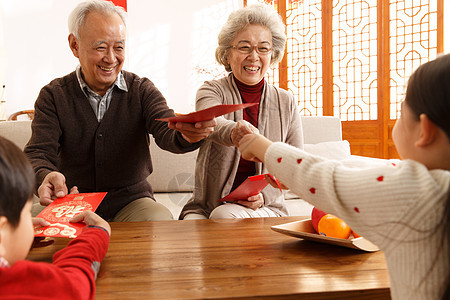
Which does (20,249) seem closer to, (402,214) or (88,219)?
(88,219)

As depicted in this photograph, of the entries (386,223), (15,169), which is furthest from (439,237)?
(15,169)

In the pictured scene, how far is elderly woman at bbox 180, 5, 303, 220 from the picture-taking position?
2000 millimetres

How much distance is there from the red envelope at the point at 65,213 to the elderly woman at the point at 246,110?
0.71 m

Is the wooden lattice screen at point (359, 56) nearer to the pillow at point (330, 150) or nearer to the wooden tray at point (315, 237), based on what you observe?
the pillow at point (330, 150)

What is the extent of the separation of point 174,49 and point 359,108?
2.80 metres

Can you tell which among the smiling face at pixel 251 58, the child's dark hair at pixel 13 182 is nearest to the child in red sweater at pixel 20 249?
the child's dark hair at pixel 13 182

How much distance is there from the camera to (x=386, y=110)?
521 cm

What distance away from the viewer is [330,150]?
2762 millimetres

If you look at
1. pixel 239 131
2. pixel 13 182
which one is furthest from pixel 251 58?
pixel 13 182

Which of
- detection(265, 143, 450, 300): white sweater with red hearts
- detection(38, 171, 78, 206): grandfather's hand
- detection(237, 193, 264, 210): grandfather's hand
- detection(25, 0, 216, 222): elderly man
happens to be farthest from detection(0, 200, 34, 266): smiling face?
detection(237, 193, 264, 210): grandfather's hand

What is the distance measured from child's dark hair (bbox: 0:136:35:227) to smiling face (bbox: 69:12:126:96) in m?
1.27

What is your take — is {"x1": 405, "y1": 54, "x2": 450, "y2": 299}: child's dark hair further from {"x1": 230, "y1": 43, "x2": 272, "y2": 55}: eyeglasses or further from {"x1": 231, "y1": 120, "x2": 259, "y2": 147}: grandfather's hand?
{"x1": 230, "y1": 43, "x2": 272, "y2": 55}: eyeglasses

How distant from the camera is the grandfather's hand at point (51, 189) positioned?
1437 millimetres

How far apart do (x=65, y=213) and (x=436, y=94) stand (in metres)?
1.04
